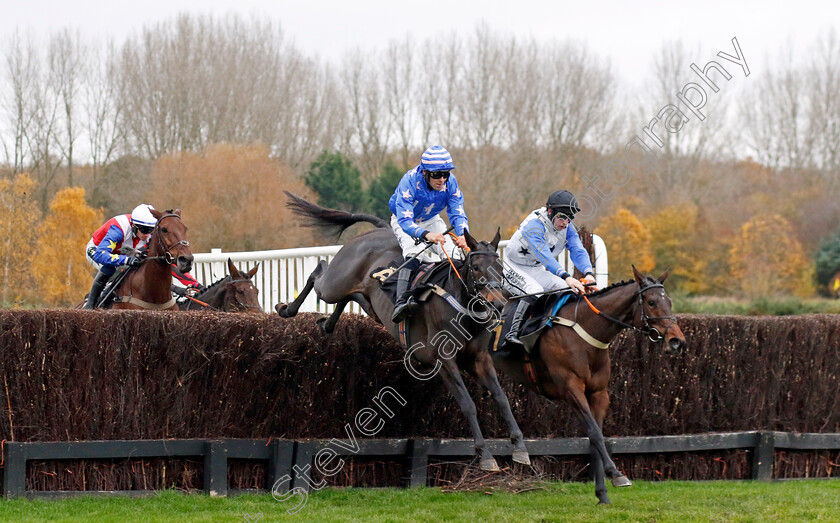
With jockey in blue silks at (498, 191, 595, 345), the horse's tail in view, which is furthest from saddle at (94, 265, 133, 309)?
jockey in blue silks at (498, 191, 595, 345)

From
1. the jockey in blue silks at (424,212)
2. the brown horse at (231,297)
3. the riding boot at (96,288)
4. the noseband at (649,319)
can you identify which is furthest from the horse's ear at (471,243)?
the riding boot at (96,288)

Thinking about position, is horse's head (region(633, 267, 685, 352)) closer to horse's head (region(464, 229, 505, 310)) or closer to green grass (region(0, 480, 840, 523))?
horse's head (region(464, 229, 505, 310))

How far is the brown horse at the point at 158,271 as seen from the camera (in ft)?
26.5

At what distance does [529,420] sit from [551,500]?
113 cm

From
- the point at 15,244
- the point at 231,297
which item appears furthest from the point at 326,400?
the point at 15,244

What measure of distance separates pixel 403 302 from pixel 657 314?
171 cm

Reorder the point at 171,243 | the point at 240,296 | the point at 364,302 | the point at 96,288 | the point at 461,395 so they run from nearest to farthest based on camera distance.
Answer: the point at 461,395 → the point at 364,302 → the point at 171,243 → the point at 96,288 → the point at 240,296

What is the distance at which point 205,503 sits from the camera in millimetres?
5992

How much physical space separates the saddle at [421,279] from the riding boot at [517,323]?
64 cm

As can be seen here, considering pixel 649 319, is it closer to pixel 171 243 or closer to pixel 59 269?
pixel 171 243

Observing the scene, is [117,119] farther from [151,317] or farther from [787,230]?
[151,317]

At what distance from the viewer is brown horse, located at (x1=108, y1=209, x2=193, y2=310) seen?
809cm

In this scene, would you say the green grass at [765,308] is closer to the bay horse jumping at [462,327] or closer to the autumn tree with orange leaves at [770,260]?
the autumn tree with orange leaves at [770,260]

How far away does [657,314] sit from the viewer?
6.00 meters
